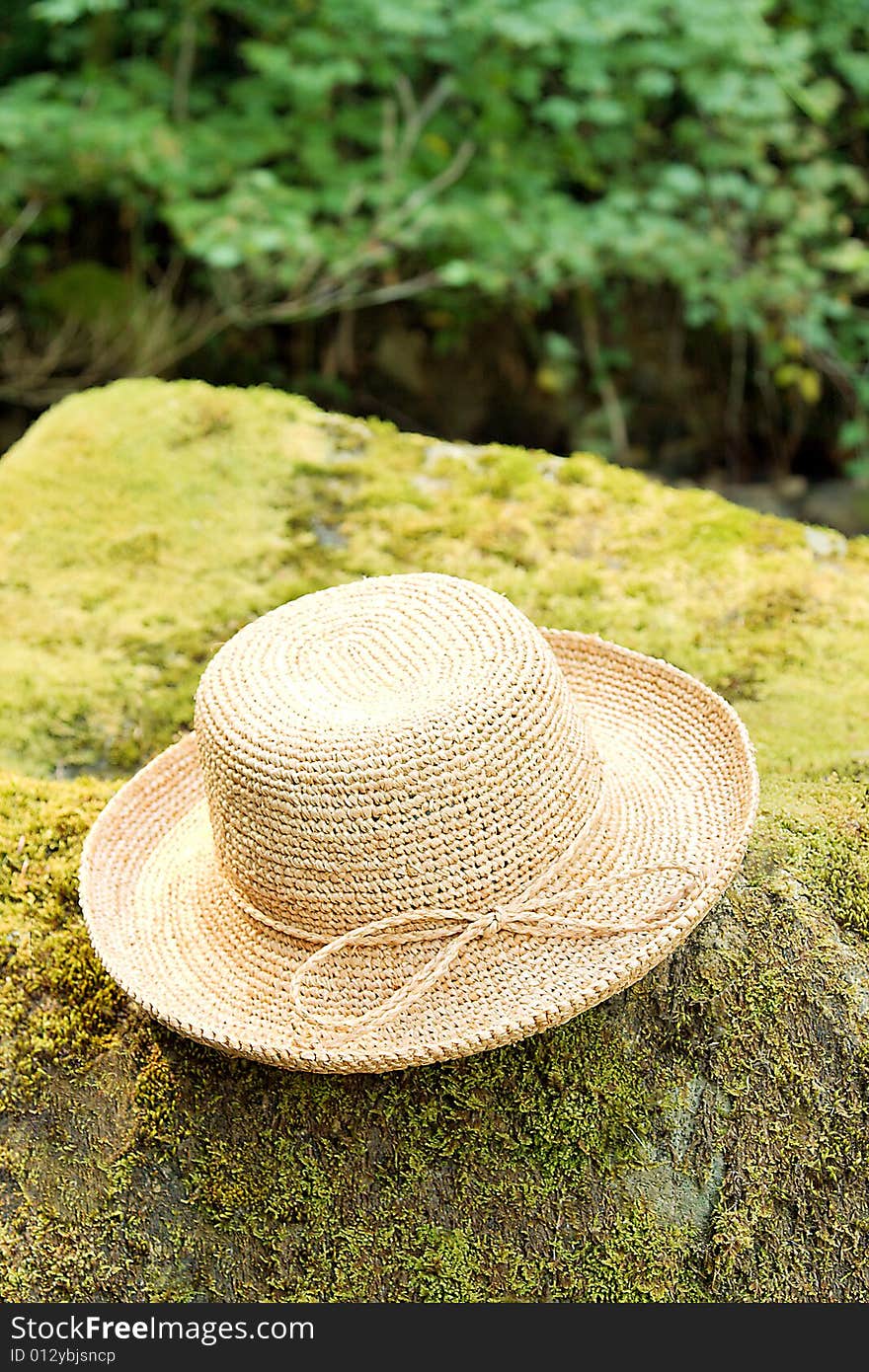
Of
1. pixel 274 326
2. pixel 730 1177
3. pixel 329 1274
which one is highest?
pixel 730 1177

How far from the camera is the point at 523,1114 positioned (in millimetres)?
1646

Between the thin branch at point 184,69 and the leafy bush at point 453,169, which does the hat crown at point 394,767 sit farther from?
the thin branch at point 184,69

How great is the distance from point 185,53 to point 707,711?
4085 mm

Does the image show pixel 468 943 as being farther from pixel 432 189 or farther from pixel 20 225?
pixel 20 225

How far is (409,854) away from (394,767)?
0.10m

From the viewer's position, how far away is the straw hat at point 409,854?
1501mm

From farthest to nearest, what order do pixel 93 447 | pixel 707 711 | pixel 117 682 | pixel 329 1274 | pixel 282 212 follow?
pixel 282 212, pixel 93 447, pixel 117 682, pixel 707 711, pixel 329 1274

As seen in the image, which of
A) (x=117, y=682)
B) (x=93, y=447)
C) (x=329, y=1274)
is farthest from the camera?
(x=93, y=447)

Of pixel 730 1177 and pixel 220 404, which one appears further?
pixel 220 404

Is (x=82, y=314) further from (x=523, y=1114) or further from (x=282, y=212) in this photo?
(x=523, y=1114)

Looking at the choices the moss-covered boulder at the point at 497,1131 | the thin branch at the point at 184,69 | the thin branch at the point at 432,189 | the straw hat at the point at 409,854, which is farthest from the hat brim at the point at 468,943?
the thin branch at the point at 184,69

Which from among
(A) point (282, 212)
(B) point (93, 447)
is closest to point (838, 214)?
(A) point (282, 212)

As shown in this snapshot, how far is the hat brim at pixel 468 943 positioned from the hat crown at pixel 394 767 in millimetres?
62

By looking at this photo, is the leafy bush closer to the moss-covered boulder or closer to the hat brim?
the hat brim
